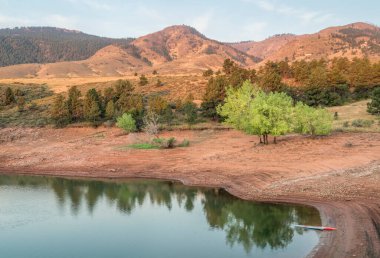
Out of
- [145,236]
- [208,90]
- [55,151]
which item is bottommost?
[145,236]

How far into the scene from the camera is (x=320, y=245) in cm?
2422

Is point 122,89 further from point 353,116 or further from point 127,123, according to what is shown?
point 353,116

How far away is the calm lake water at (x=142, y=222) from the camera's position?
26.1 metres

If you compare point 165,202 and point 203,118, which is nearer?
point 165,202

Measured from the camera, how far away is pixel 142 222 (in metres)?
32.2

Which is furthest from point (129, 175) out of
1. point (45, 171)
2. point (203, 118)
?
point (203, 118)

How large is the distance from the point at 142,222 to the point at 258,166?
582 inches

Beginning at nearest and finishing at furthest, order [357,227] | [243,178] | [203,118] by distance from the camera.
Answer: [357,227]
[243,178]
[203,118]

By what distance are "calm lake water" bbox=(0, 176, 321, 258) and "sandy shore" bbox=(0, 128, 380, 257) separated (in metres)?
1.71

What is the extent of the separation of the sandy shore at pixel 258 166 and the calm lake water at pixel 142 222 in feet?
5.60

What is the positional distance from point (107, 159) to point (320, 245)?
31.5 m

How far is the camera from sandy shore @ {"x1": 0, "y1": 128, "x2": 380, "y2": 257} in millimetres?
28062

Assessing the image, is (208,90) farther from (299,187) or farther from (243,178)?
(299,187)

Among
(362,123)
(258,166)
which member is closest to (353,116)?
(362,123)
